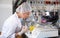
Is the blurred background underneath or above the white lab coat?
above

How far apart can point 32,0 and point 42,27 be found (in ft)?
0.96

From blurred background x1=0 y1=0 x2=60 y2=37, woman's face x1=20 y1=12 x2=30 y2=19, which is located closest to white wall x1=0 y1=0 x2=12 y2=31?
blurred background x1=0 y1=0 x2=60 y2=37

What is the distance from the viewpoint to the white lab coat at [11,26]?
1415 millimetres

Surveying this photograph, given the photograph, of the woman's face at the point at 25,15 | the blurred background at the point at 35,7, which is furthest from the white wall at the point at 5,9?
the woman's face at the point at 25,15

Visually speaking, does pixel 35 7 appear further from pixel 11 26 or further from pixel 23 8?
pixel 11 26

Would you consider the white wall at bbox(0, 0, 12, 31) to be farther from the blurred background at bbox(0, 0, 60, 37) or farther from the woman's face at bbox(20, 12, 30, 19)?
the woman's face at bbox(20, 12, 30, 19)

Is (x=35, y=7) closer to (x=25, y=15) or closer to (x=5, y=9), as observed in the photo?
(x=25, y=15)

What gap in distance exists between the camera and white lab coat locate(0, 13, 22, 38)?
1.42 metres

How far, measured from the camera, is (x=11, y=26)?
1.42 meters

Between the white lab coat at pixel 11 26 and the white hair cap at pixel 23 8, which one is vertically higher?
the white hair cap at pixel 23 8

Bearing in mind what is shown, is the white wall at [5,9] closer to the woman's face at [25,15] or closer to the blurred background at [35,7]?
the blurred background at [35,7]

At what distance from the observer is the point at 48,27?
4.75ft

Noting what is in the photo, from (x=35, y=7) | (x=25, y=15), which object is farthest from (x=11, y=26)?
(x=35, y=7)

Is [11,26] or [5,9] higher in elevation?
[5,9]
